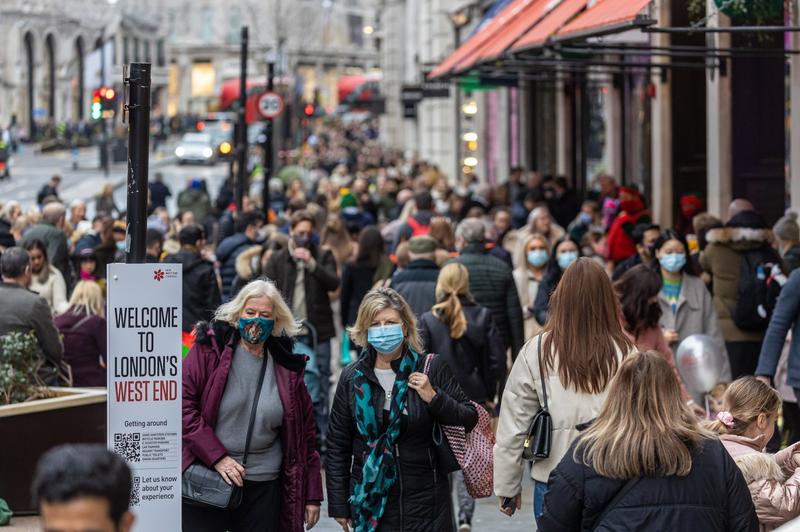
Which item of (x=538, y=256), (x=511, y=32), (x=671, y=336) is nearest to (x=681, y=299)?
(x=671, y=336)

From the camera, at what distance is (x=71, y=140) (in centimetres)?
8406

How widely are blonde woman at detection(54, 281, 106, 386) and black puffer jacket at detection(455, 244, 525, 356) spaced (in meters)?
2.53

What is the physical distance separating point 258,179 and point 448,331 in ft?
107

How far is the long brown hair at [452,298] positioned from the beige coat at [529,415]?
2917 millimetres

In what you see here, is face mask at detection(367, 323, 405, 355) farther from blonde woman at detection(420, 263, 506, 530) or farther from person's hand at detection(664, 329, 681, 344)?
person's hand at detection(664, 329, 681, 344)

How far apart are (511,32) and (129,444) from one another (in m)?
12.5

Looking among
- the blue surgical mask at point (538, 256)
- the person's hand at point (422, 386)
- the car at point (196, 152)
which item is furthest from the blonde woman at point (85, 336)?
the car at point (196, 152)

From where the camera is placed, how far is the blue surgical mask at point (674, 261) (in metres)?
11.0

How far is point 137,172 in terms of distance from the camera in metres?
7.51

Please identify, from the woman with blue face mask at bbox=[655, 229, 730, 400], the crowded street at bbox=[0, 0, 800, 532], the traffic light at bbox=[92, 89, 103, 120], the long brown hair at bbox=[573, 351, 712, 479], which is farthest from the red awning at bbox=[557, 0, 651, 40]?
the long brown hair at bbox=[573, 351, 712, 479]

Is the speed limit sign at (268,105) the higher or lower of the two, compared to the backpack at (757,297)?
higher

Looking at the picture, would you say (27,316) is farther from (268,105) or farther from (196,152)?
(196,152)

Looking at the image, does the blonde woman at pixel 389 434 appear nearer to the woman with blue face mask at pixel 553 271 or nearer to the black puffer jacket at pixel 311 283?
the woman with blue face mask at pixel 553 271

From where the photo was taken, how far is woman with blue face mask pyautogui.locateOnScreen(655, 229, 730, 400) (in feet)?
35.3
